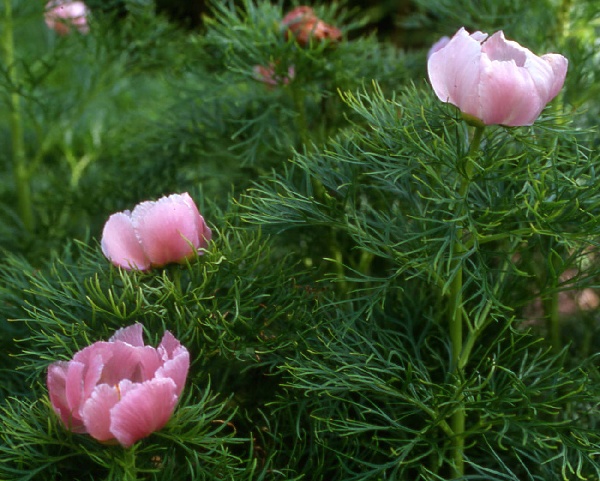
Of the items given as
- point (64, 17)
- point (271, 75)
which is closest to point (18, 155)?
point (64, 17)

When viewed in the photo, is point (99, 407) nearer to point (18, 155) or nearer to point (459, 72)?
point (459, 72)

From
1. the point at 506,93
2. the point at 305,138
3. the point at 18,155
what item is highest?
the point at 506,93

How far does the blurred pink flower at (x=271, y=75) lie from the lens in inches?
33.7

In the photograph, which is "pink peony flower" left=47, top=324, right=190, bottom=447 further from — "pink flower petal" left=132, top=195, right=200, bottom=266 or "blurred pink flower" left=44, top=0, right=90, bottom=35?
"blurred pink flower" left=44, top=0, right=90, bottom=35

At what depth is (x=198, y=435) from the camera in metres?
0.58

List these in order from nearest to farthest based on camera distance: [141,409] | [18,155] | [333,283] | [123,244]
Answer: [141,409] < [123,244] < [333,283] < [18,155]

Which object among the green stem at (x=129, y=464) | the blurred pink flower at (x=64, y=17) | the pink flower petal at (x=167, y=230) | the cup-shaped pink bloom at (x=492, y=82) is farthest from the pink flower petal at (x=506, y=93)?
the blurred pink flower at (x=64, y=17)

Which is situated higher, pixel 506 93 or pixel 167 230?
pixel 506 93

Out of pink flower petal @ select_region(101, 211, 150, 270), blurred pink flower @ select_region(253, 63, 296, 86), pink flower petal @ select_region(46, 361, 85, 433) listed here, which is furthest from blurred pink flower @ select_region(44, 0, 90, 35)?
pink flower petal @ select_region(46, 361, 85, 433)

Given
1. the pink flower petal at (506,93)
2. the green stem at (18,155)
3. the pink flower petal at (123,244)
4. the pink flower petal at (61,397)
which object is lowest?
the green stem at (18,155)

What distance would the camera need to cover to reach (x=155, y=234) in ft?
2.02

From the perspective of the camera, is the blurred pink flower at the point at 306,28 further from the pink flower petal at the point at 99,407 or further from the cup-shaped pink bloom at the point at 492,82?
the pink flower petal at the point at 99,407

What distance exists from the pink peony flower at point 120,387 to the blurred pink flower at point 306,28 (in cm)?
41

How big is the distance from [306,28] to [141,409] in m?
0.49
